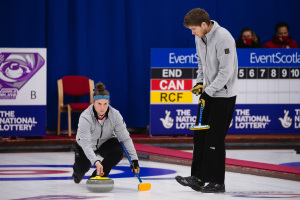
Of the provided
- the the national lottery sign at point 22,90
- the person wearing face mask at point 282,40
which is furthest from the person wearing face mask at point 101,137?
the person wearing face mask at point 282,40

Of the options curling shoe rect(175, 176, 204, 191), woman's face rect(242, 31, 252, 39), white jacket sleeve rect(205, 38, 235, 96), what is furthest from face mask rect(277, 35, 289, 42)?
curling shoe rect(175, 176, 204, 191)

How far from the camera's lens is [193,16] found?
13.5ft

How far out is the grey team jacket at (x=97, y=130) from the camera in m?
4.36

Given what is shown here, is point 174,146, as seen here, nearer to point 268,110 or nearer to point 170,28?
point 268,110

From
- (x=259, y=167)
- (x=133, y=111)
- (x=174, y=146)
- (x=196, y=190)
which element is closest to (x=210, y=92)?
(x=196, y=190)

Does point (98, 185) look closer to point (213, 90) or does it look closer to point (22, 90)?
point (213, 90)

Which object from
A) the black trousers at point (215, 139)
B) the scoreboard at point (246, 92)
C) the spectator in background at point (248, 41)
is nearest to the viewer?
the black trousers at point (215, 139)

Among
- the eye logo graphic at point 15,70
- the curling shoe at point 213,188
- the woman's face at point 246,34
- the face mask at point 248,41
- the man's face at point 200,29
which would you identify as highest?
the woman's face at point 246,34

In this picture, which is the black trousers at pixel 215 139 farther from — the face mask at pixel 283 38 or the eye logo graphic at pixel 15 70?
the face mask at pixel 283 38

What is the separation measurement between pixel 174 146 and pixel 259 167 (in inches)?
90.8

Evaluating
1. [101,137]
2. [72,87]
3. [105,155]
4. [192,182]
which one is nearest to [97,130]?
[101,137]

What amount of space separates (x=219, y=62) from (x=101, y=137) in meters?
1.11

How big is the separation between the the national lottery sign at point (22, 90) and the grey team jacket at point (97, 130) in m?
2.83

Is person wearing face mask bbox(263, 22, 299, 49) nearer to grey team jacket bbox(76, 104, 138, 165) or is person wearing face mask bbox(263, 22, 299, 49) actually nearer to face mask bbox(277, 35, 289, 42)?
face mask bbox(277, 35, 289, 42)
